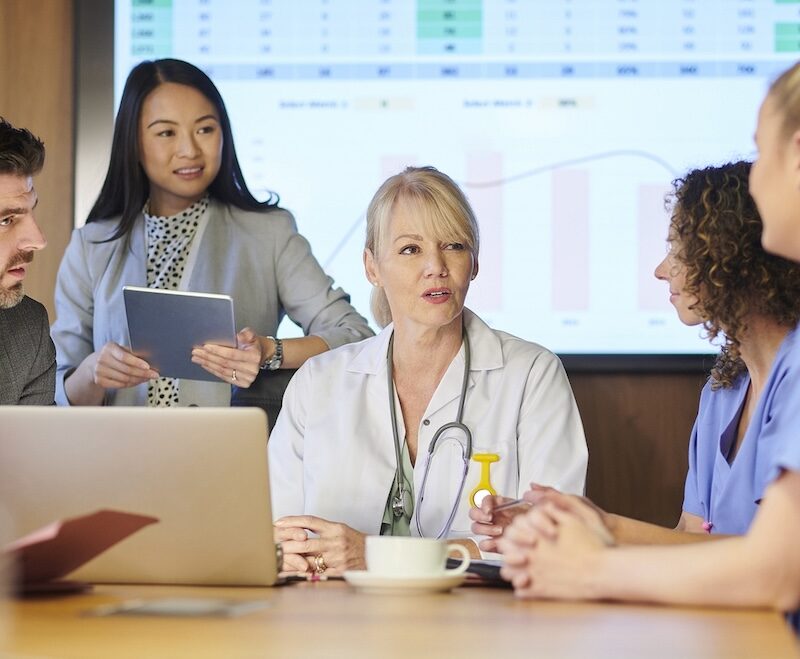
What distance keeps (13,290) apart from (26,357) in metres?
0.20

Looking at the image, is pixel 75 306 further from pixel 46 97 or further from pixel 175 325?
pixel 46 97

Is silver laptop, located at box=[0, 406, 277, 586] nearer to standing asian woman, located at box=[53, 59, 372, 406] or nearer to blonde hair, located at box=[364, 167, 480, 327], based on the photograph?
blonde hair, located at box=[364, 167, 480, 327]

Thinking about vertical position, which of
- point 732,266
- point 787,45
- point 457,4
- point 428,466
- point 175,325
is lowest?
point 428,466

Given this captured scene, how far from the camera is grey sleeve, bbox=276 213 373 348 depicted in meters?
3.12

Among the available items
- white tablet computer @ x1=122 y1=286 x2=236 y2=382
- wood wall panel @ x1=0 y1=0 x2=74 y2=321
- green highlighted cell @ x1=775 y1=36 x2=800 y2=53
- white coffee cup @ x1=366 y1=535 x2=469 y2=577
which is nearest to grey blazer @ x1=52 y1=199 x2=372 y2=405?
white tablet computer @ x1=122 y1=286 x2=236 y2=382

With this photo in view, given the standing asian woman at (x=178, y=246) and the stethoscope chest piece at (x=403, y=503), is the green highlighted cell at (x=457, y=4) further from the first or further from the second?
the stethoscope chest piece at (x=403, y=503)

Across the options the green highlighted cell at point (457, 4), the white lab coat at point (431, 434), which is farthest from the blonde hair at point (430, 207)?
the green highlighted cell at point (457, 4)

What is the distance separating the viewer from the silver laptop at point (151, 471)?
4.63 ft

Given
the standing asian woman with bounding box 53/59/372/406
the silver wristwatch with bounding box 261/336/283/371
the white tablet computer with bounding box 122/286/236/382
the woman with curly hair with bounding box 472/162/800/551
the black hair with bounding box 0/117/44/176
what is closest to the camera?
the woman with curly hair with bounding box 472/162/800/551

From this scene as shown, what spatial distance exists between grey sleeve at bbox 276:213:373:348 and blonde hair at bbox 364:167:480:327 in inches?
20.3

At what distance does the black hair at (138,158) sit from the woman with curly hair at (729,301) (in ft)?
4.28

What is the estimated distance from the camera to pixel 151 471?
1.42 metres

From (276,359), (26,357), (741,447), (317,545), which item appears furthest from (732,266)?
(26,357)

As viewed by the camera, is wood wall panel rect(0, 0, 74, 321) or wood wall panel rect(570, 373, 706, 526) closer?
wood wall panel rect(570, 373, 706, 526)
